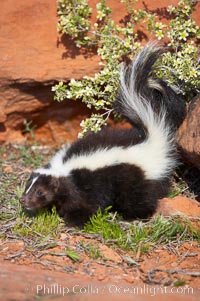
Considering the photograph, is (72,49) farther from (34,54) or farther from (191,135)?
(191,135)

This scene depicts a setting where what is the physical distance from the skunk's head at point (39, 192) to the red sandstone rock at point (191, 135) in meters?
1.23

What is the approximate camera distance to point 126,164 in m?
5.21

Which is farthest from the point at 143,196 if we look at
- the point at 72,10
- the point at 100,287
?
the point at 72,10

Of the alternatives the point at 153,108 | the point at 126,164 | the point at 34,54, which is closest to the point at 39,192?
the point at 126,164

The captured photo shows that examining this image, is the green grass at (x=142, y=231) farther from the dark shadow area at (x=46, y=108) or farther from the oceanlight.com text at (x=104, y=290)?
the dark shadow area at (x=46, y=108)

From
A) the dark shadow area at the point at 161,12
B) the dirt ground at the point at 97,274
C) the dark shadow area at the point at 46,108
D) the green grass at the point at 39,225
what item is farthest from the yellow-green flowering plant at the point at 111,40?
the dirt ground at the point at 97,274

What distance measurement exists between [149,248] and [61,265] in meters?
0.80

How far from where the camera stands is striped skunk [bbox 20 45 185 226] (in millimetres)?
5227

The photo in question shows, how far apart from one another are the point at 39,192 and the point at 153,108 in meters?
1.35

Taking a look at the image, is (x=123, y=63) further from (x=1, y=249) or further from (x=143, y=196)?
(x=1, y=249)

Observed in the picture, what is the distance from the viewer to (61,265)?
4520 millimetres

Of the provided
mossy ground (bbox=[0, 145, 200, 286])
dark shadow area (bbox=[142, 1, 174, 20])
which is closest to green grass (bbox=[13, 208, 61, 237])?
mossy ground (bbox=[0, 145, 200, 286])

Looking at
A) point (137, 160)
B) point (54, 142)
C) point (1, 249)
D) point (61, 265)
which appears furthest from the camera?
point (54, 142)

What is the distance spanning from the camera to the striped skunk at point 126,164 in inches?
206
